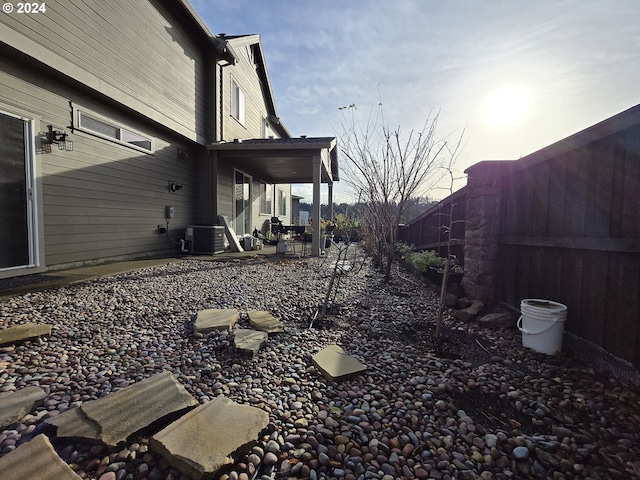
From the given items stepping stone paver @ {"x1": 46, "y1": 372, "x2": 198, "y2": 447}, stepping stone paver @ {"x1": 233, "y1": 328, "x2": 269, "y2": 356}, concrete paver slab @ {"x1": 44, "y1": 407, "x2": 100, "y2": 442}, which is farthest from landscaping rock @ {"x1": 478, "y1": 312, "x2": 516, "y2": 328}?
concrete paver slab @ {"x1": 44, "y1": 407, "x2": 100, "y2": 442}

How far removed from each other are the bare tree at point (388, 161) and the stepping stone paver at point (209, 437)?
3.63 m

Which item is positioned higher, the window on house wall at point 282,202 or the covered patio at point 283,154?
the covered patio at point 283,154

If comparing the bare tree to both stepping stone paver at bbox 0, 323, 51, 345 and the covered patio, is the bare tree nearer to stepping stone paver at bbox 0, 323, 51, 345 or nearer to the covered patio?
the covered patio

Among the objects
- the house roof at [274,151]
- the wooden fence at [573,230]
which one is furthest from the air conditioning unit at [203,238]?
the wooden fence at [573,230]

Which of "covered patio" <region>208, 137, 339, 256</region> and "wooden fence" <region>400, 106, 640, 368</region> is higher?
"covered patio" <region>208, 137, 339, 256</region>

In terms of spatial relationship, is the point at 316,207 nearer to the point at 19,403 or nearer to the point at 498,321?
the point at 498,321

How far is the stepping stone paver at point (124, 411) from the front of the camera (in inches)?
50.2

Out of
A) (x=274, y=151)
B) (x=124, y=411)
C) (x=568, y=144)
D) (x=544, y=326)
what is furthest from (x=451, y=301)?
(x=274, y=151)

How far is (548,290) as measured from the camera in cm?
259

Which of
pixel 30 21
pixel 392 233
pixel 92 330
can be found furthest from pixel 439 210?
pixel 30 21

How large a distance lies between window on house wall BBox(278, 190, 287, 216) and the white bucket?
13.2 m

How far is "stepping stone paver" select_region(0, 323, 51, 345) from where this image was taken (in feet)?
6.88

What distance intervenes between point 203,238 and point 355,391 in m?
6.35

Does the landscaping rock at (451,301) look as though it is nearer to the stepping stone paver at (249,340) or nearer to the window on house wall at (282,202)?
the stepping stone paver at (249,340)
